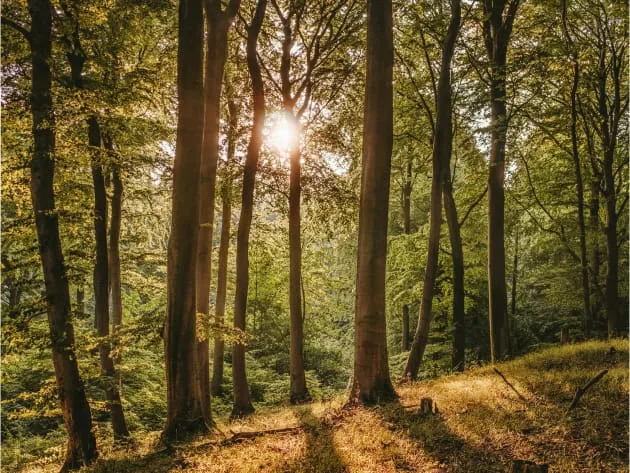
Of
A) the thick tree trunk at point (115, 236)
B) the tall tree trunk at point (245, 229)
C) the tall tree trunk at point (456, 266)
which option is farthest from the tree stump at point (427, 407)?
the thick tree trunk at point (115, 236)

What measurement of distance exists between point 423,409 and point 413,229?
867 inches

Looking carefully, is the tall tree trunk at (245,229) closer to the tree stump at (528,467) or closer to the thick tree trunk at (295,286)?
the thick tree trunk at (295,286)

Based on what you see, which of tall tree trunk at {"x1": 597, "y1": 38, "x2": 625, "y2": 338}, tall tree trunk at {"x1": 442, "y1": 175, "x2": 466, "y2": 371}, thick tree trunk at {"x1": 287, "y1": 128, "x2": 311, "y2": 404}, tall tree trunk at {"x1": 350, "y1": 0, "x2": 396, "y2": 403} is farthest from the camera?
tall tree trunk at {"x1": 442, "y1": 175, "x2": 466, "y2": 371}

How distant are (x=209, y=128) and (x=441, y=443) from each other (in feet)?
24.7

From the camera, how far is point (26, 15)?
8.36 meters

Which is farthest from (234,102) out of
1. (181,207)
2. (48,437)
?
(48,437)

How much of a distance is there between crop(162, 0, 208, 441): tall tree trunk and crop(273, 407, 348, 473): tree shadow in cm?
225

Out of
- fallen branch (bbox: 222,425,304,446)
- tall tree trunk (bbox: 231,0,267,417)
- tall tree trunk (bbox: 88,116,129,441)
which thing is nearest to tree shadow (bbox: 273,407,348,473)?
fallen branch (bbox: 222,425,304,446)

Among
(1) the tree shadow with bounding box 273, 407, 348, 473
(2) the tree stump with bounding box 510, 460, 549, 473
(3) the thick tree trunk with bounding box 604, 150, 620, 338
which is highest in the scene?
(3) the thick tree trunk with bounding box 604, 150, 620, 338

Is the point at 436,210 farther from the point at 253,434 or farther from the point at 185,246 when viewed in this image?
the point at 253,434

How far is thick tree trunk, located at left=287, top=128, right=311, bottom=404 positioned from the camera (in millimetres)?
13211

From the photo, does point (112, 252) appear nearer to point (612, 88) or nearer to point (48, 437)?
point (48, 437)

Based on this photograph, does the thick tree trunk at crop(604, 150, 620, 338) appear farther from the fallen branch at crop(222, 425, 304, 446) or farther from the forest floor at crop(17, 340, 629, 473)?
the fallen branch at crop(222, 425, 304, 446)

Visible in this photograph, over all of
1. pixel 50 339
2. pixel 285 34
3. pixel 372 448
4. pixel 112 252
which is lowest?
pixel 372 448
